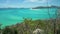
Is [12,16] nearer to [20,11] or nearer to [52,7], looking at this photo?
[20,11]

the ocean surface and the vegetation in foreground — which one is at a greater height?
the ocean surface

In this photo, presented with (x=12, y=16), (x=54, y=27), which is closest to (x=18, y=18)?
(x=12, y=16)

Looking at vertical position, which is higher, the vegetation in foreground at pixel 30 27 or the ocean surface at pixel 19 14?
the ocean surface at pixel 19 14

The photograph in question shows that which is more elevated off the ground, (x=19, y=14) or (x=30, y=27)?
(x=19, y=14)
